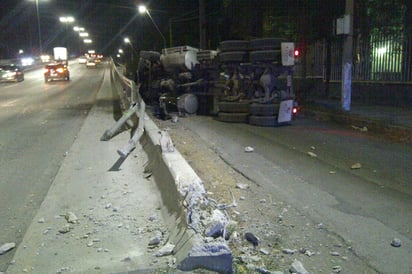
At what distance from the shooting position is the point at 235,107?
15148 millimetres

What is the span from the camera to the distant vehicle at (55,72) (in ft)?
143

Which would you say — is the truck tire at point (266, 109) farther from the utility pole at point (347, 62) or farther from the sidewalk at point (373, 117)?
the utility pole at point (347, 62)

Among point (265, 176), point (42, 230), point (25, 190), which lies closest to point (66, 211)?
point (42, 230)

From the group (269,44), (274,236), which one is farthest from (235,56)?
(274,236)

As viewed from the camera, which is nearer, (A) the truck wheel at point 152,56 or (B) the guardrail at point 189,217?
(B) the guardrail at point 189,217

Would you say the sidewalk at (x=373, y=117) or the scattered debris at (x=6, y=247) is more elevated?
the sidewalk at (x=373, y=117)

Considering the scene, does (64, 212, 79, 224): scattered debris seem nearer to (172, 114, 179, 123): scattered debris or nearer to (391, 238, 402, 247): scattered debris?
(391, 238, 402, 247): scattered debris

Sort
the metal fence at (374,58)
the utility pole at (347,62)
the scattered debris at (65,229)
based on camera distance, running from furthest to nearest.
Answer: the metal fence at (374,58) < the utility pole at (347,62) < the scattered debris at (65,229)

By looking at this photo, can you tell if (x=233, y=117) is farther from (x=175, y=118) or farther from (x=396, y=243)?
(x=396, y=243)

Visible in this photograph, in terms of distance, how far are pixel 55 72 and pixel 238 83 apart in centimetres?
3266

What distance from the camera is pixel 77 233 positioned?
17.1ft

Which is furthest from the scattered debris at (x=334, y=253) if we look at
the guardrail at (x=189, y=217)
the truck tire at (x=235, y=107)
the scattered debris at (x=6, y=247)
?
the truck tire at (x=235, y=107)

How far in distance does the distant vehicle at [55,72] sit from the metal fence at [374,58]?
2776cm

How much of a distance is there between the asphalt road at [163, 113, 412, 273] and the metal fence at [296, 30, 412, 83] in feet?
17.8
